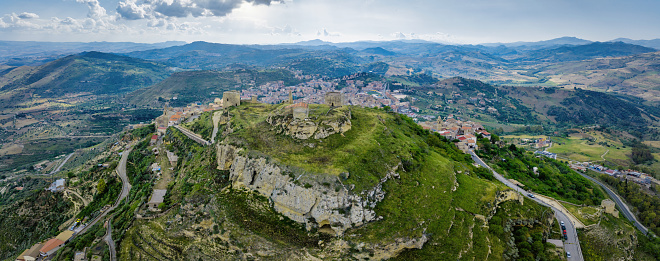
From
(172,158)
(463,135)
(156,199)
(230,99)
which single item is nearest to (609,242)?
(463,135)

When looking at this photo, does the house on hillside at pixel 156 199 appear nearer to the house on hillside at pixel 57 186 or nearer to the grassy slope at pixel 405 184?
the grassy slope at pixel 405 184

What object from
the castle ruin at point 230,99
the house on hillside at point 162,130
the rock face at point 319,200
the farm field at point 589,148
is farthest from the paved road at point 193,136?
the farm field at point 589,148

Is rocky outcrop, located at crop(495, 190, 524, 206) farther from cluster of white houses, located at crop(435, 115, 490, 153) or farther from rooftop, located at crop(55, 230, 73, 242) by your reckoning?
rooftop, located at crop(55, 230, 73, 242)

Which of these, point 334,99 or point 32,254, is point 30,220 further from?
point 334,99

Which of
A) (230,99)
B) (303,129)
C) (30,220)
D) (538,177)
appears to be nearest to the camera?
(303,129)

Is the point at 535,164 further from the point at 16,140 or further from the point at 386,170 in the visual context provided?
the point at 16,140
